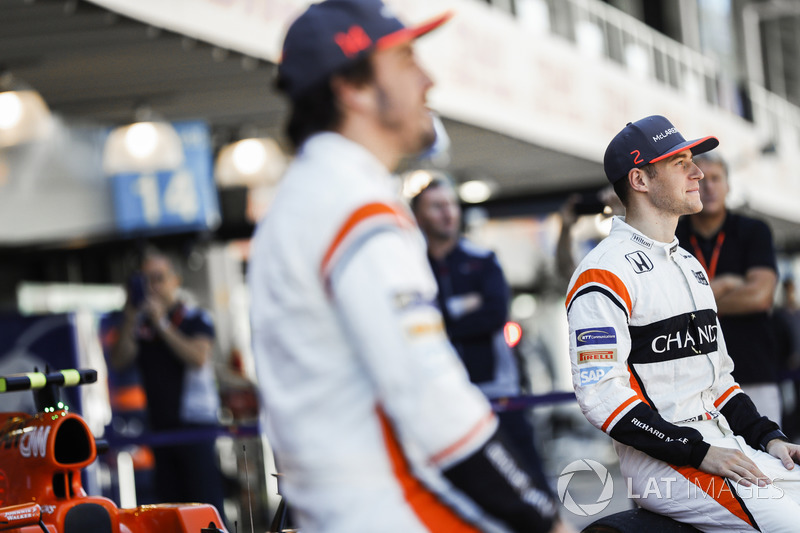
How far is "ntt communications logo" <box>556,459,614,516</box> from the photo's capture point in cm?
445

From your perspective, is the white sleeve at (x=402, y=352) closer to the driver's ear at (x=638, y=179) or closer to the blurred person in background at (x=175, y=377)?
the driver's ear at (x=638, y=179)

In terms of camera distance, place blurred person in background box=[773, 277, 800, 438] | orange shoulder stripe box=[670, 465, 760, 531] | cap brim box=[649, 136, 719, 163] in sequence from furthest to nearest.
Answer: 1. blurred person in background box=[773, 277, 800, 438]
2. cap brim box=[649, 136, 719, 163]
3. orange shoulder stripe box=[670, 465, 760, 531]

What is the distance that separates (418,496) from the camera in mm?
2102

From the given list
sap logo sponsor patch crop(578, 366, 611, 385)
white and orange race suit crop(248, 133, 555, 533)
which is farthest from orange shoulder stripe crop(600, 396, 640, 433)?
white and orange race suit crop(248, 133, 555, 533)

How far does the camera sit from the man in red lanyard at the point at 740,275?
18.0 ft

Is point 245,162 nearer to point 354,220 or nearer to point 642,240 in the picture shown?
point 642,240

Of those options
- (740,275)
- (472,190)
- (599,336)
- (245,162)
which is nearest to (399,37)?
(599,336)

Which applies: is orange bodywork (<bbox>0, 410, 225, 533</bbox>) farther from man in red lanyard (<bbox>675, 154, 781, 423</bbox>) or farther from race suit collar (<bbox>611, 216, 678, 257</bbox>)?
man in red lanyard (<bbox>675, 154, 781, 423</bbox>)

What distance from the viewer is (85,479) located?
307 inches

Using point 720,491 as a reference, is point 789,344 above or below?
below

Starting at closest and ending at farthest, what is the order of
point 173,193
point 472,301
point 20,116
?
point 472,301 < point 20,116 < point 173,193

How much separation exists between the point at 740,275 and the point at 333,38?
3921 millimetres

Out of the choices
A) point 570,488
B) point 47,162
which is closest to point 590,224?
point 47,162

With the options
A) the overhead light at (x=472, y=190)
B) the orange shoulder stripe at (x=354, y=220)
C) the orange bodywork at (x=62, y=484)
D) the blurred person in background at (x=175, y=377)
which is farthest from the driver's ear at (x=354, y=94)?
the overhead light at (x=472, y=190)
